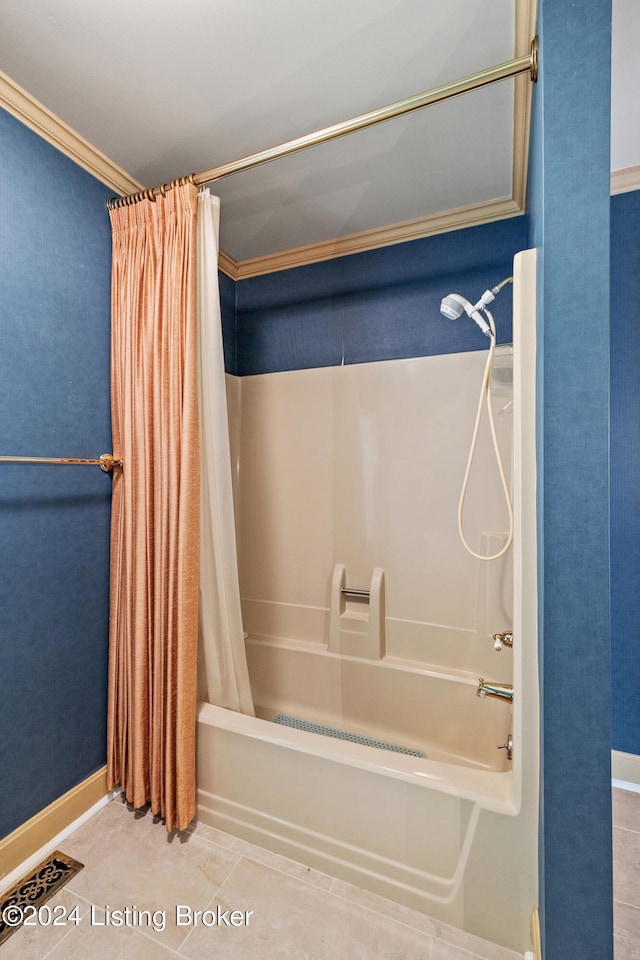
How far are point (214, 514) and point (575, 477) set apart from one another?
118cm

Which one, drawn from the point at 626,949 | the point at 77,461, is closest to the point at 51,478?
the point at 77,461

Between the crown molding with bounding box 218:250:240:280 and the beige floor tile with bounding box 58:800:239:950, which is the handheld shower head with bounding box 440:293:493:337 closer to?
the crown molding with bounding box 218:250:240:280

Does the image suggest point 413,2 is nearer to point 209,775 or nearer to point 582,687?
point 582,687

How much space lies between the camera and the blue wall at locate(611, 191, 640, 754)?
185 cm

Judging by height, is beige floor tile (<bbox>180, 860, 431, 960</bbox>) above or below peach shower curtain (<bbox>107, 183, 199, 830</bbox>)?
below

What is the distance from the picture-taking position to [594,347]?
919 millimetres

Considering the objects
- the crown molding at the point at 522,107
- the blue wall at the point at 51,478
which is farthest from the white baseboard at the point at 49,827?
the crown molding at the point at 522,107

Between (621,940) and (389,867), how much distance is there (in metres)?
0.66

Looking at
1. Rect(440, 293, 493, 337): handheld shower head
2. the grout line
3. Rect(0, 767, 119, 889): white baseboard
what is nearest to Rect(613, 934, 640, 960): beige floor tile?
the grout line

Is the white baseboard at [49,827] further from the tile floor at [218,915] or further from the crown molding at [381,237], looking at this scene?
the crown molding at [381,237]

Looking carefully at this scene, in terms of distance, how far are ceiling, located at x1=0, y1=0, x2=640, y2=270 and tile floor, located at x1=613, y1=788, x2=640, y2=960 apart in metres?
2.54

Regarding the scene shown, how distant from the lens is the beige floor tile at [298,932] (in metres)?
1.17

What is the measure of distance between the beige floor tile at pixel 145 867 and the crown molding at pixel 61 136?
94.4 inches

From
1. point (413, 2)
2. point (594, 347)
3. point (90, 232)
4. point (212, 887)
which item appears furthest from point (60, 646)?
point (413, 2)
